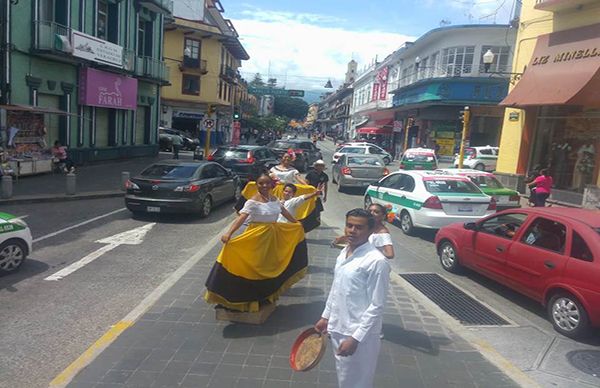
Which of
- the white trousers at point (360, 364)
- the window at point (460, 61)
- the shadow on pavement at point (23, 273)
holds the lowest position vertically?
the shadow on pavement at point (23, 273)

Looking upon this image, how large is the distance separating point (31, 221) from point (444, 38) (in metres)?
33.8

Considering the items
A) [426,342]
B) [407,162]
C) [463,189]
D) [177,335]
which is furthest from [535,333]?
[407,162]

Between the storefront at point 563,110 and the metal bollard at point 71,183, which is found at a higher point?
the storefront at point 563,110

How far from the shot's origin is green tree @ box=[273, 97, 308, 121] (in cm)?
14786

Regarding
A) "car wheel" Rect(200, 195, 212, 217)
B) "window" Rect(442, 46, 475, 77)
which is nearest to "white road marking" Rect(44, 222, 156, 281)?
"car wheel" Rect(200, 195, 212, 217)

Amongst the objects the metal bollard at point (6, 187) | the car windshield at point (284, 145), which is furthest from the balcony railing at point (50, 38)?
the car windshield at point (284, 145)

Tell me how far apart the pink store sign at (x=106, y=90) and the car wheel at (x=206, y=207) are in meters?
11.8

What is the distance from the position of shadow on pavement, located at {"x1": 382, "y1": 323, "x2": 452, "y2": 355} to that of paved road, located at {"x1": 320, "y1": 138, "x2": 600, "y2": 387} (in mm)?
707

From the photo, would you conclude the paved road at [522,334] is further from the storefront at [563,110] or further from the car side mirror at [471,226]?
the storefront at [563,110]

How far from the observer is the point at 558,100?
16047 mm

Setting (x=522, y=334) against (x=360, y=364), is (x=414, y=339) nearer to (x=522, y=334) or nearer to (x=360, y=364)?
(x=522, y=334)

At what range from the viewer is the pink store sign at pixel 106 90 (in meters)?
21.4

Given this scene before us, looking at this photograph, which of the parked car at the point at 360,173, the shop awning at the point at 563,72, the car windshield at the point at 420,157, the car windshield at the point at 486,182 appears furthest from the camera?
the car windshield at the point at 420,157

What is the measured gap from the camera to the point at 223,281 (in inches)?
203
